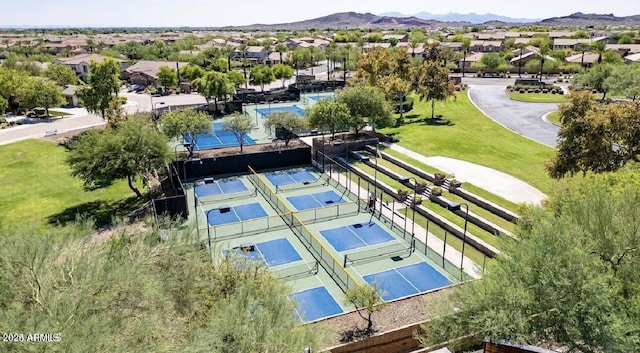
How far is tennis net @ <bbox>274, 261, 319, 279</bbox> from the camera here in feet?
73.1

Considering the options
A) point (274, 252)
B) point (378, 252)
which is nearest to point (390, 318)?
point (378, 252)

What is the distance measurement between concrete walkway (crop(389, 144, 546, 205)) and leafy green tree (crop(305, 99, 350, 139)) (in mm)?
6349

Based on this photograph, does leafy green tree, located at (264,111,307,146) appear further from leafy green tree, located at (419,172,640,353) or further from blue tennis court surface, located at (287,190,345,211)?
leafy green tree, located at (419,172,640,353)

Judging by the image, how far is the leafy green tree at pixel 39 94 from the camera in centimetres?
5553

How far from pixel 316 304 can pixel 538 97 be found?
55.5 m

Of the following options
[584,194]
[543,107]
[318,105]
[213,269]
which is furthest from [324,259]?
[543,107]

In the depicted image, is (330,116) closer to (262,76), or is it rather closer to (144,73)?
(262,76)

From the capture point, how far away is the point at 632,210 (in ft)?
50.0

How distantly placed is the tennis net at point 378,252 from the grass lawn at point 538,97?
44842 millimetres

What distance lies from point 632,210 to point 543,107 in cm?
4602

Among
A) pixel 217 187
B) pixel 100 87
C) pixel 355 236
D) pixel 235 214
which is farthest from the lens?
pixel 100 87

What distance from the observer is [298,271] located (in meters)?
22.7

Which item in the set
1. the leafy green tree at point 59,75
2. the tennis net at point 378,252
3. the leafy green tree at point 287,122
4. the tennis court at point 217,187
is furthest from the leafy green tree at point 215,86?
the tennis net at point 378,252

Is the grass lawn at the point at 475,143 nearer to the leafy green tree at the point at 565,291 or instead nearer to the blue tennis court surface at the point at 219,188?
the leafy green tree at the point at 565,291
